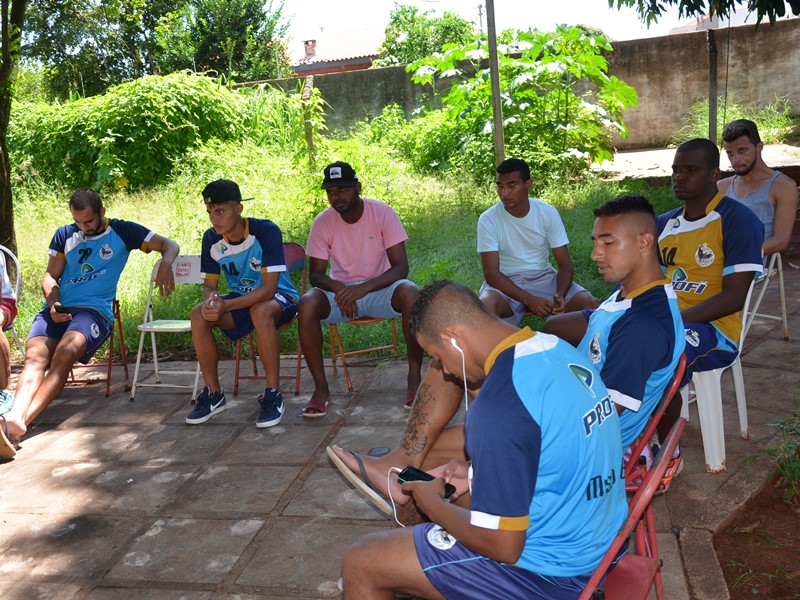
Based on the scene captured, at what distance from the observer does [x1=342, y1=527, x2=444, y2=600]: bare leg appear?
2016 millimetres

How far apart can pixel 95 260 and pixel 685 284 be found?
153 inches

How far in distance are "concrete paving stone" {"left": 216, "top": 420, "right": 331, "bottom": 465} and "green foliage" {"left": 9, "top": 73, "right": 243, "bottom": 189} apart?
8.43m

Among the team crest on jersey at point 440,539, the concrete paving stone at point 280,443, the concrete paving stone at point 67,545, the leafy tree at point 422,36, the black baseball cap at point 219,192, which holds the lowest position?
the concrete paving stone at point 67,545

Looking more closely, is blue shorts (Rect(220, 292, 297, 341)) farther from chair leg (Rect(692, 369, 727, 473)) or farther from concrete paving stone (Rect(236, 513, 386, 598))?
chair leg (Rect(692, 369, 727, 473))

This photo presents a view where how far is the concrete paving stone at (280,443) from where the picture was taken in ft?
13.9

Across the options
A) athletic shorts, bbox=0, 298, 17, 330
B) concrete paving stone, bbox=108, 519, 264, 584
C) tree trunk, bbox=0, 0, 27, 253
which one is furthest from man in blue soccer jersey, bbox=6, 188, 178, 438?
tree trunk, bbox=0, 0, 27, 253

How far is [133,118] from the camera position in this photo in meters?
12.4

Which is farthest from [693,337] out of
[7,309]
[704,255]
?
[7,309]

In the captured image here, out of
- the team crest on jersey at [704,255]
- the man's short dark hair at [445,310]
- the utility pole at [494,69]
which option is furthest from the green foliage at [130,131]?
the man's short dark hair at [445,310]

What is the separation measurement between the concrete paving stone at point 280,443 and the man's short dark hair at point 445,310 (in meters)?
2.31

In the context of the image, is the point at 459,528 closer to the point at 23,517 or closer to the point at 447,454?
the point at 447,454

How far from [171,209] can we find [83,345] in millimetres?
5454

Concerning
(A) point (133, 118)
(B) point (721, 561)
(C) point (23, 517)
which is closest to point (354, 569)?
(B) point (721, 561)

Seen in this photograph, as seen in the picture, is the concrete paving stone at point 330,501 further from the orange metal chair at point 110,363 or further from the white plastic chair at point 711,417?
the orange metal chair at point 110,363
